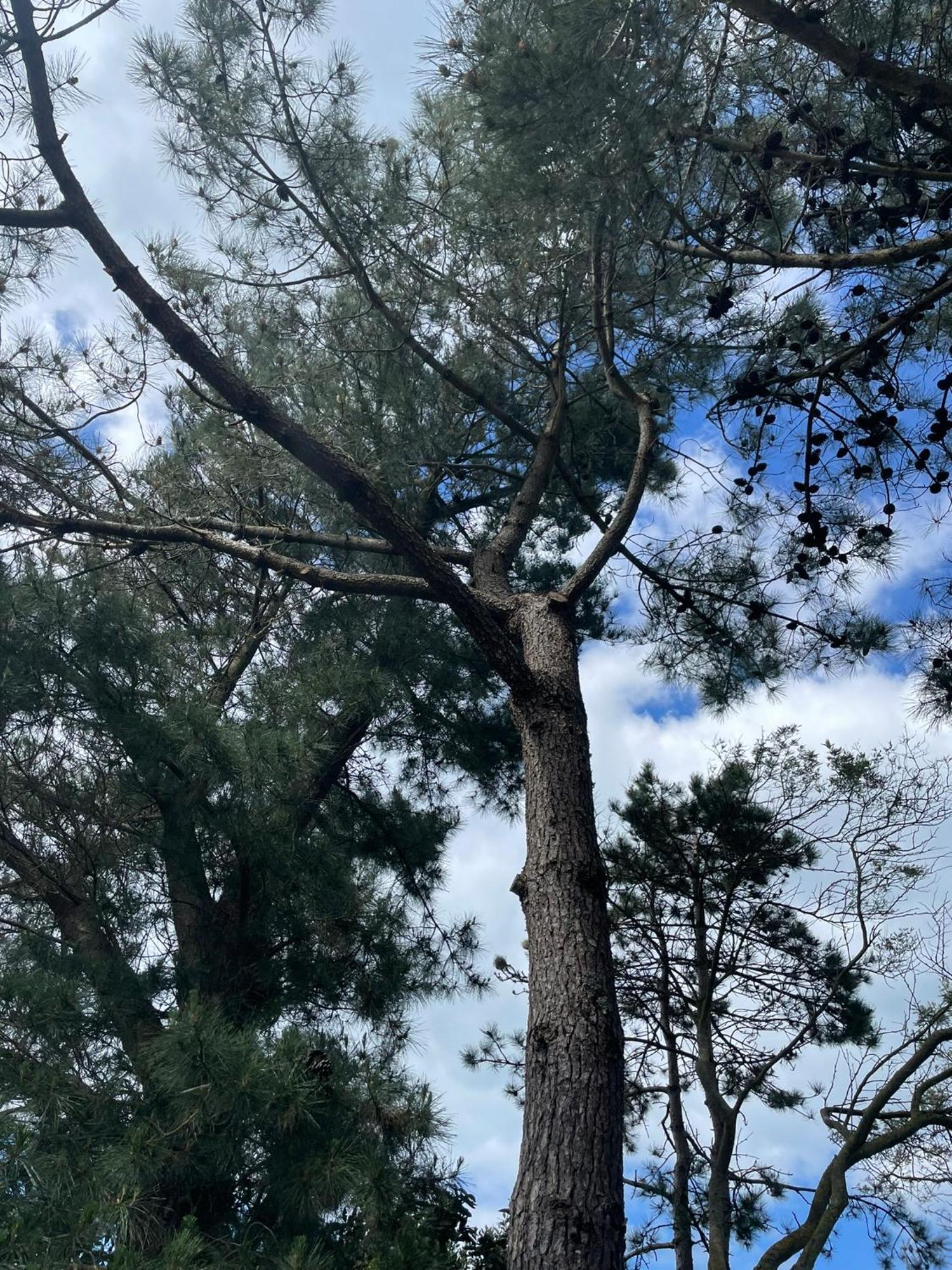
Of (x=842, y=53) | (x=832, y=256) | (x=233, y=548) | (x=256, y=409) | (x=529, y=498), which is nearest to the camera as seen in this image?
(x=842, y=53)

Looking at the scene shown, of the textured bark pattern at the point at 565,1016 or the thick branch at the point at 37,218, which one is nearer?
the textured bark pattern at the point at 565,1016

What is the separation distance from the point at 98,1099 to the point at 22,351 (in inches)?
128

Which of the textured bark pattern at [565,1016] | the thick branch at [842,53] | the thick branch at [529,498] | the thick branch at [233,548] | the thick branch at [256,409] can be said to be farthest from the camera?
the thick branch at [529,498]

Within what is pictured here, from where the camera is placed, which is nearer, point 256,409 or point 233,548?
Result: point 256,409

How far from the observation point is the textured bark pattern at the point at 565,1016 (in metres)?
2.50

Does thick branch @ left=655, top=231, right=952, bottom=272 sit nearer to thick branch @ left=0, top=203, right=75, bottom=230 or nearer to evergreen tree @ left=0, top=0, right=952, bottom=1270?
evergreen tree @ left=0, top=0, right=952, bottom=1270

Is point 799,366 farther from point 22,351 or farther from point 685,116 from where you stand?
point 22,351

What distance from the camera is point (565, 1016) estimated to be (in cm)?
282

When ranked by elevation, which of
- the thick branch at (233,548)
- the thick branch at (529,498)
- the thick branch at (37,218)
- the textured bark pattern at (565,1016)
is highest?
the thick branch at (529,498)

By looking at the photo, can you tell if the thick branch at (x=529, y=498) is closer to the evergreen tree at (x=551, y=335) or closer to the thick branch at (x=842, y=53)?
the evergreen tree at (x=551, y=335)

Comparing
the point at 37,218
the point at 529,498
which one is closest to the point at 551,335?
the point at 529,498

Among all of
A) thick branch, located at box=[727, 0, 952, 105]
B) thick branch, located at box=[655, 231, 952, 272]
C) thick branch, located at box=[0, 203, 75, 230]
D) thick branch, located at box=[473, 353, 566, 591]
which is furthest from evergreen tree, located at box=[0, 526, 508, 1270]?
thick branch, located at box=[727, 0, 952, 105]

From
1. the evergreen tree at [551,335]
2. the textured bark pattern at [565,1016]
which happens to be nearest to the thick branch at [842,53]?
the evergreen tree at [551,335]

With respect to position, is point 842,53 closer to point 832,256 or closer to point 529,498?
point 832,256
